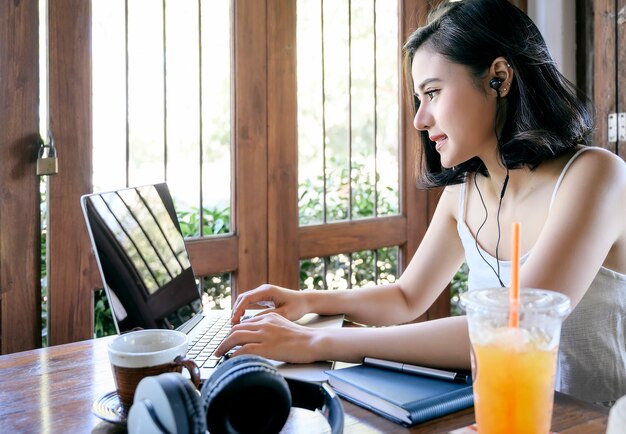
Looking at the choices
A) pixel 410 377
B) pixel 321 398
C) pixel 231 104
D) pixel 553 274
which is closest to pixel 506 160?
pixel 553 274

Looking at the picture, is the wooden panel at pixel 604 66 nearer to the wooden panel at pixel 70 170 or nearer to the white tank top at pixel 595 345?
the white tank top at pixel 595 345

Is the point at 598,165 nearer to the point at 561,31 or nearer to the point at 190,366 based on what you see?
the point at 190,366

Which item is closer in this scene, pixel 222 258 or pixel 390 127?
pixel 222 258

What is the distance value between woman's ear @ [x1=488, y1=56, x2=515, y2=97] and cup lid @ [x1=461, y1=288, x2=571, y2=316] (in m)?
0.75

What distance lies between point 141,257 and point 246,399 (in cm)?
60

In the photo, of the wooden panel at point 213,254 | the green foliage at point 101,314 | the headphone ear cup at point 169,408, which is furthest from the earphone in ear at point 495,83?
the green foliage at point 101,314

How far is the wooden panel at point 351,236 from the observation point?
2393 millimetres

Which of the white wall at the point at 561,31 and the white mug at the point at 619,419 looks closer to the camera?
the white mug at the point at 619,419

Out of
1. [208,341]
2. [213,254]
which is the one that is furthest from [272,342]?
[213,254]

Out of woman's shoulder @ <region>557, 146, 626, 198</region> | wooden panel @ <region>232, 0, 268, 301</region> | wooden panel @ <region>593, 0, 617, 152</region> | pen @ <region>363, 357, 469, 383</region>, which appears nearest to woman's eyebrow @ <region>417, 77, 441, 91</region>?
woman's shoulder @ <region>557, 146, 626, 198</region>

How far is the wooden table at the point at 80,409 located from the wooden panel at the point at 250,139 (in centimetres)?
98

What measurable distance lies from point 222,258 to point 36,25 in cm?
87

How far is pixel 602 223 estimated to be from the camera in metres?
1.21

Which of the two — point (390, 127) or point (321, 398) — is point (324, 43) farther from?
point (321, 398)
